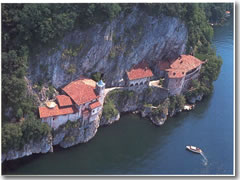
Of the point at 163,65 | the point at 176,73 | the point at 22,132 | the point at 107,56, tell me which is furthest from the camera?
the point at 163,65

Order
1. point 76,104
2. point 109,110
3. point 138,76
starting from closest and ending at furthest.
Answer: point 76,104 < point 109,110 < point 138,76

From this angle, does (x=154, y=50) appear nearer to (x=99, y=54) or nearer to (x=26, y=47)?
(x=99, y=54)

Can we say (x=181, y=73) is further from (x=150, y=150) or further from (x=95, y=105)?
(x=95, y=105)

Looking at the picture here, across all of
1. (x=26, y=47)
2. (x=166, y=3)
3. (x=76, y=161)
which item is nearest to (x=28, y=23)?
(x=26, y=47)

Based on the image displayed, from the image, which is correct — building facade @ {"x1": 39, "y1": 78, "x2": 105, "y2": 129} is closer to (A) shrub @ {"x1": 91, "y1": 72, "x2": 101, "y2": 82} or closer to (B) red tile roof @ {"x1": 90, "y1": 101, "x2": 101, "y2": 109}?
(B) red tile roof @ {"x1": 90, "y1": 101, "x2": 101, "y2": 109}

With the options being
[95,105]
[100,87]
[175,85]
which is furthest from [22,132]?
[175,85]

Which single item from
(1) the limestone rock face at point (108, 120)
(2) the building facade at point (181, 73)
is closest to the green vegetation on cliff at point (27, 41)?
(1) the limestone rock face at point (108, 120)

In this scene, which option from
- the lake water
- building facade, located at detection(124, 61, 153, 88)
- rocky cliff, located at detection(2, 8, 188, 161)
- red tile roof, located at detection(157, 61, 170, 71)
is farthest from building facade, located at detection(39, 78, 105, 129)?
red tile roof, located at detection(157, 61, 170, 71)

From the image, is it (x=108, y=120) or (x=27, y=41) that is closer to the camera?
(x=27, y=41)
